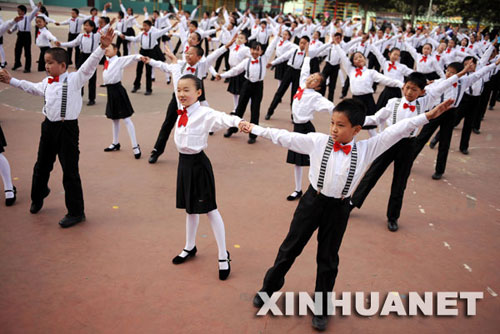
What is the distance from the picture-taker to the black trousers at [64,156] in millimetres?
4383

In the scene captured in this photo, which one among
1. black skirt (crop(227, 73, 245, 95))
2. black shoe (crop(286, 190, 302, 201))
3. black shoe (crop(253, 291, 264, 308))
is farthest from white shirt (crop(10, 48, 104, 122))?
black skirt (crop(227, 73, 245, 95))

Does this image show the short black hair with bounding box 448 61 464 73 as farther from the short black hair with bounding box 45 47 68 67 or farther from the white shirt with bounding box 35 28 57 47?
the white shirt with bounding box 35 28 57 47

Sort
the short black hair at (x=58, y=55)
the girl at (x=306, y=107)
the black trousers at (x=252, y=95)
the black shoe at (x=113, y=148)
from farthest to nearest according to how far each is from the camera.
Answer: the black trousers at (x=252, y=95), the black shoe at (x=113, y=148), the girl at (x=306, y=107), the short black hair at (x=58, y=55)

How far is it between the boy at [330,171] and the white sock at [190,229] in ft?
3.19

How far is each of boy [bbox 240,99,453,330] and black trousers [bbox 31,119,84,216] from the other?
2.30m

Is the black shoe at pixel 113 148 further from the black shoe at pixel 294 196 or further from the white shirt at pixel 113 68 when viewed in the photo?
the black shoe at pixel 294 196

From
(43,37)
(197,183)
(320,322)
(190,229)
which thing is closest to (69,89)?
(197,183)

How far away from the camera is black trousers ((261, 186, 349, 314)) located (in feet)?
10.4

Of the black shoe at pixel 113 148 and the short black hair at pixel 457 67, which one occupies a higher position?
the short black hair at pixel 457 67

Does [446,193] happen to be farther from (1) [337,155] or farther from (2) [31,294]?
(2) [31,294]

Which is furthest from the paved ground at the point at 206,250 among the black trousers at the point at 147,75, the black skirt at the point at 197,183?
the black trousers at the point at 147,75

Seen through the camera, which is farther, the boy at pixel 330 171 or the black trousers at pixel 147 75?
the black trousers at pixel 147 75

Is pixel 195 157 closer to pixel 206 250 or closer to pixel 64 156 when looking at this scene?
pixel 206 250

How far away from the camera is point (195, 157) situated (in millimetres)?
3717
